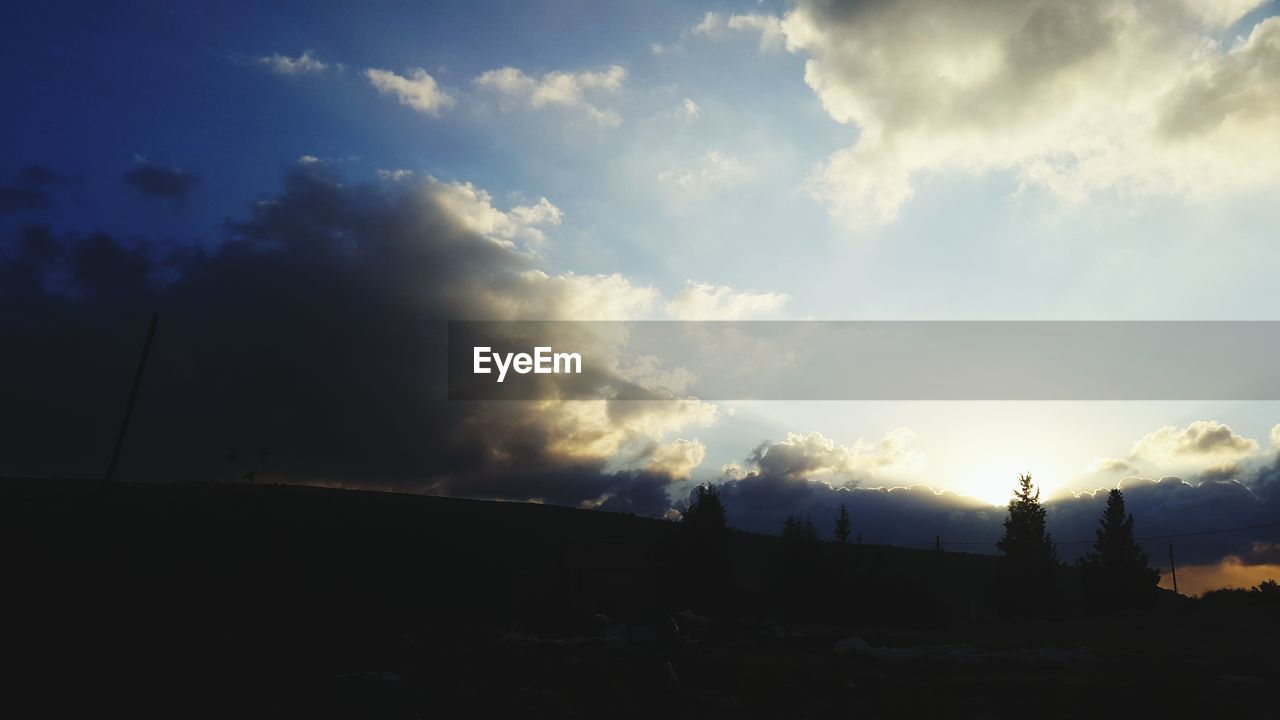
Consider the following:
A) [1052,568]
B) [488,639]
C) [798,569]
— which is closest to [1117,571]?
[1052,568]

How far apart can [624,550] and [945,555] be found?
8509 centimetres

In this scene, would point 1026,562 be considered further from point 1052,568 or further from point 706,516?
point 706,516

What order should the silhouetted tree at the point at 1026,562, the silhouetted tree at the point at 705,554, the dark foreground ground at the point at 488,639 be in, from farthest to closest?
the silhouetted tree at the point at 1026,562 → the silhouetted tree at the point at 705,554 → the dark foreground ground at the point at 488,639

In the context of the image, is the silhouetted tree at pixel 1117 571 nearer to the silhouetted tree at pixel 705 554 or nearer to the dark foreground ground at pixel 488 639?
the dark foreground ground at pixel 488 639

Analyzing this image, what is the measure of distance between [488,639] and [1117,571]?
43.8 m

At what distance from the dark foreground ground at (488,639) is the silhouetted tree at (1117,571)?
1377cm

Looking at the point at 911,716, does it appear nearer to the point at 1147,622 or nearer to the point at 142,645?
the point at 142,645

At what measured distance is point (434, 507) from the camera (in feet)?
238

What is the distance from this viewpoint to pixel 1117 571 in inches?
1864

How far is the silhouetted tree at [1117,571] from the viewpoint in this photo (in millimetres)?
46625

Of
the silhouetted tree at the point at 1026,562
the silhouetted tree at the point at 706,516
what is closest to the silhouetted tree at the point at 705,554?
the silhouetted tree at the point at 706,516

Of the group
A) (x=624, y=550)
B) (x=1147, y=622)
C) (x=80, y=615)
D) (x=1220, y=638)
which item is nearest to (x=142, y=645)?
Result: (x=80, y=615)

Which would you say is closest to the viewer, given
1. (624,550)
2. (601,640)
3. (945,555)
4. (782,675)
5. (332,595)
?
(782,675)

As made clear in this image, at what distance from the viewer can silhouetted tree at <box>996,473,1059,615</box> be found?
45.4m
